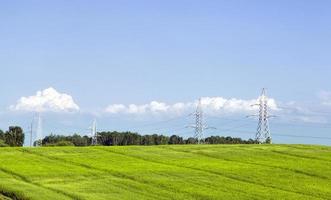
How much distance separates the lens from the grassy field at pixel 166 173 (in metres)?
42.9

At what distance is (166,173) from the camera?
54438mm

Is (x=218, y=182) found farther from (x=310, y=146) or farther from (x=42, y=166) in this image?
(x=310, y=146)

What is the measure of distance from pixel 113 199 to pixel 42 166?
20438 millimetres

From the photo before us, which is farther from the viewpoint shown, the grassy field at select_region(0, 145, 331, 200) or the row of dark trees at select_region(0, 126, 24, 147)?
the row of dark trees at select_region(0, 126, 24, 147)

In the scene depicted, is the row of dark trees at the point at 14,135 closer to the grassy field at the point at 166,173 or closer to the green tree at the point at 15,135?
the green tree at the point at 15,135

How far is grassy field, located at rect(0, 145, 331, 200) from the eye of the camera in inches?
1690

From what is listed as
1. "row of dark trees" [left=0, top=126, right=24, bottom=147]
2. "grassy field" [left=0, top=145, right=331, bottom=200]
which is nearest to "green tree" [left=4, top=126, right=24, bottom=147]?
"row of dark trees" [left=0, top=126, right=24, bottom=147]

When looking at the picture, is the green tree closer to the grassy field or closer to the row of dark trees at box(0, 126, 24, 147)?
the row of dark trees at box(0, 126, 24, 147)

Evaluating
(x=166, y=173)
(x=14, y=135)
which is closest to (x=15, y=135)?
(x=14, y=135)

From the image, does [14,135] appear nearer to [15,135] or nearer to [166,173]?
[15,135]

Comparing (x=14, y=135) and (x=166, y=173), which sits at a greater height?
(x=14, y=135)

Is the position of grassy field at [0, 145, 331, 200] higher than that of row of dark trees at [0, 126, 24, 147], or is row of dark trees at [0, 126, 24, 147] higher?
row of dark trees at [0, 126, 24, 147]

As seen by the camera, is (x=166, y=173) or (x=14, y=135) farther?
(x=14, y=135)

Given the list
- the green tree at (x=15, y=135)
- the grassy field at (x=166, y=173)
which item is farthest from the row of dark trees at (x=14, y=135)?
the grassy field at (x=166, y=173)
